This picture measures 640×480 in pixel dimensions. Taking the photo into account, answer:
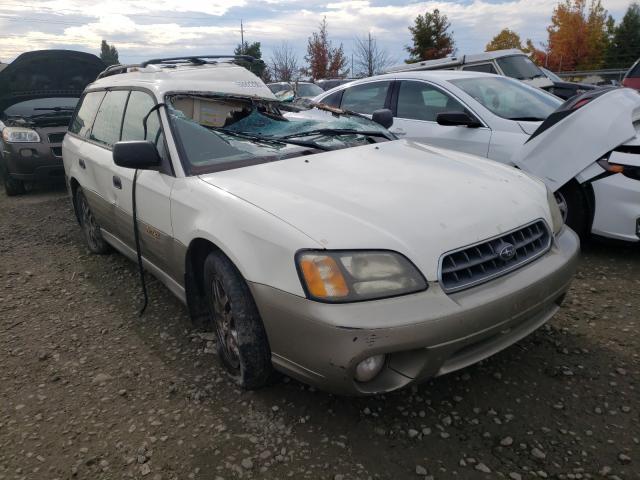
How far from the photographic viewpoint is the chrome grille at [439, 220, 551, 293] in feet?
6.81

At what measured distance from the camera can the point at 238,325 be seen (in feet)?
7.66

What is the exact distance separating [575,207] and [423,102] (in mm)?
2041

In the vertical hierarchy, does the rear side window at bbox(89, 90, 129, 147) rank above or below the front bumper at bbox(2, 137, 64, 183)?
above

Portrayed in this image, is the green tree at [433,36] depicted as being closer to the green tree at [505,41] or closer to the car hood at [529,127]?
Answer: the green tree at [505,41]

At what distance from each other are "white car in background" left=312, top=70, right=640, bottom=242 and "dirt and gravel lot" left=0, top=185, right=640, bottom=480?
2.11 ft

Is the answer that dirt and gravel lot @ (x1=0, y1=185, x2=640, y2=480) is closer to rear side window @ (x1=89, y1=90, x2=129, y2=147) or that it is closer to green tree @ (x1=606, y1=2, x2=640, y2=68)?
rear side window @ (x1=89, y1=90, x2=129, y2=147)

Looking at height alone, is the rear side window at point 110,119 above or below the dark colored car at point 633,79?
below

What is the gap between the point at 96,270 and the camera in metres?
4.46

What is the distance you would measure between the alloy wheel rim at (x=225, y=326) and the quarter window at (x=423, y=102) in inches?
127

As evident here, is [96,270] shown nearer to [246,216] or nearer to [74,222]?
[74,222]

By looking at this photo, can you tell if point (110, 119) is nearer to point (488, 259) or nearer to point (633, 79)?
point (488, 259)

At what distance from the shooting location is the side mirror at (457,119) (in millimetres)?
4656

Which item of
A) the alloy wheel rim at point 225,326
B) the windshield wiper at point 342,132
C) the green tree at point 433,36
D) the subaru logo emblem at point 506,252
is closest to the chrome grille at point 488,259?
the subaru logo emblem at point 506,252

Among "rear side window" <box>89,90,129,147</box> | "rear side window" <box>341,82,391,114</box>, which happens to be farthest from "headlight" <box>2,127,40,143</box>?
"rear side window" <box>341,82,391,114</box>
